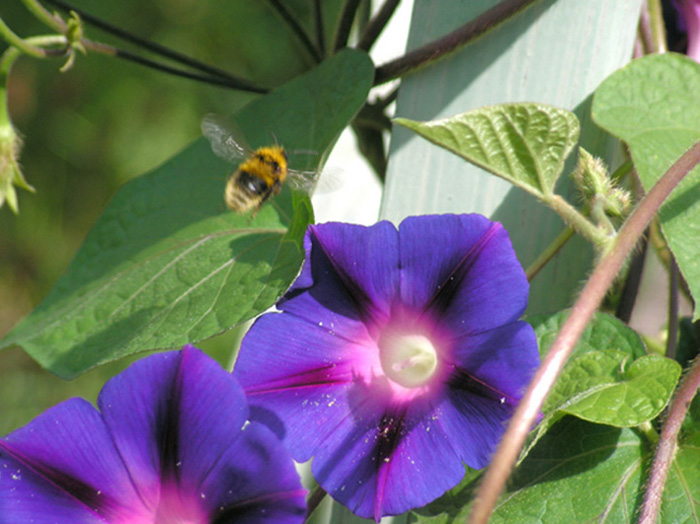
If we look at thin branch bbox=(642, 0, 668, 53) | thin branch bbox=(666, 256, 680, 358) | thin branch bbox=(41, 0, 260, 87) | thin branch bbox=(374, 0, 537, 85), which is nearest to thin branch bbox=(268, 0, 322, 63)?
thin branch bbox=(41, 0, 260, 87)

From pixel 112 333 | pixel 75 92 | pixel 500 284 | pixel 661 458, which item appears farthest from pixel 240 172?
pixel 75 92

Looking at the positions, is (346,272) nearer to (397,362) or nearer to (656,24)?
(397,362)

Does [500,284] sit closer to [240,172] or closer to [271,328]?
[271,328]

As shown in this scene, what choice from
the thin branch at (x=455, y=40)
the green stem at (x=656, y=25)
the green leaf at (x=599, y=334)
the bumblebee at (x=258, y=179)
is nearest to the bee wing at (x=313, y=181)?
the bumblebee at (x=258, y=179)

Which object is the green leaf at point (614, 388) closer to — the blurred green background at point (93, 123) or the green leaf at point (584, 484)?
the green leaf at point (584, 484)

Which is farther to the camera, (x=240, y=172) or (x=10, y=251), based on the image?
(x=10, y=251)
